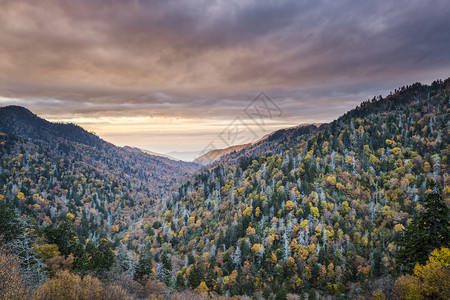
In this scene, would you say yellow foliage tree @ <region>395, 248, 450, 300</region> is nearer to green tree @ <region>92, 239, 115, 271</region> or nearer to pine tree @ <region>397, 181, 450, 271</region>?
pine tree @ <region>397, 181, 450, 271</region>

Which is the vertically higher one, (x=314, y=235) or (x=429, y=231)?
(x=429, y=231)

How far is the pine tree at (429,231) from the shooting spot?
32.9 metres

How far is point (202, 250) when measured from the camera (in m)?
169

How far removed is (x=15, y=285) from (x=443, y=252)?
47.5m

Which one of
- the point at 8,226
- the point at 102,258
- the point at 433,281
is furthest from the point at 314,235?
the point at 8,226

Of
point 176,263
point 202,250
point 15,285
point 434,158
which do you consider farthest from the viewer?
point 434,158

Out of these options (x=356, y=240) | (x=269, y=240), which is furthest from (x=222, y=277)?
(x=356, y=240)

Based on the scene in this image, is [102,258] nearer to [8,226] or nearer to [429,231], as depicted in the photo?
[8,226]

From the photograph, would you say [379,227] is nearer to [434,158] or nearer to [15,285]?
[434,158]

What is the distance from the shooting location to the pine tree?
108ft

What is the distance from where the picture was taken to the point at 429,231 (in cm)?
3350


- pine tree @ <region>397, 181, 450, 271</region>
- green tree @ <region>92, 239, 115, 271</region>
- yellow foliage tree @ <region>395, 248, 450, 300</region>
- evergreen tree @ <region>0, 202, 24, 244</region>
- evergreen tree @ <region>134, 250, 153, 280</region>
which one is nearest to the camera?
yellow foliage tree @ <region>395, 248, 450, 300</region>

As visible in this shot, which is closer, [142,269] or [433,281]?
[433,281]

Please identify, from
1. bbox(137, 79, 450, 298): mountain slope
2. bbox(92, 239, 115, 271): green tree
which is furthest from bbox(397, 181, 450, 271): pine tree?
bbox(137, 79, 450, 298): mountain slope
